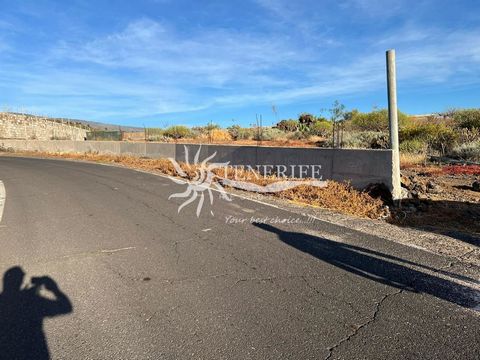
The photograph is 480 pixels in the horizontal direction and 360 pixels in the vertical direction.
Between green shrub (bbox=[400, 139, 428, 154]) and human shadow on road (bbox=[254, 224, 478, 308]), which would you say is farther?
green shrub (bbox=[400, 139, 428, 154])

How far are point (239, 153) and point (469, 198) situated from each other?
7.90 metres

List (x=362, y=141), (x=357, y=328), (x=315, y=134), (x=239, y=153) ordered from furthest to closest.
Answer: (x=315, y=134) → (x=362, y=141) → (x=239, y=153) → (x=357, y=328)

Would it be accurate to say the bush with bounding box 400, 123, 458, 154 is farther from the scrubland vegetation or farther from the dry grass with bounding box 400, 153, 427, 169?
the dry grass with bounding box 400, 153, 427, 169

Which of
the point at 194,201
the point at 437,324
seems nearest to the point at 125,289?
the point at 437,324

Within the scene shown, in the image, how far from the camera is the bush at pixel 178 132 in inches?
1940

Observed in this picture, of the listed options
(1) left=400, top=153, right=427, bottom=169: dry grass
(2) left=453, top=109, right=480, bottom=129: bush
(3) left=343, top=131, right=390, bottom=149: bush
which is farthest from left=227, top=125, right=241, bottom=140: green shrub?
(1) left=400, top=153, right=427, bottom=169: dry grass

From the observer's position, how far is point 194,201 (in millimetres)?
10039

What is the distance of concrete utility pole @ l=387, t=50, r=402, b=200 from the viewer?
9229 millimetres

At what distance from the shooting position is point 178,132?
5072cm

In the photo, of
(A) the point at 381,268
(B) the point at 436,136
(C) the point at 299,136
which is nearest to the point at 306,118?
(C) the point at 299,136

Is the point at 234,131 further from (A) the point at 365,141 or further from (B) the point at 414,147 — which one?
(B) the point at 414,147

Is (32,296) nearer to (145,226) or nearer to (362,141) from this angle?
(145,226)

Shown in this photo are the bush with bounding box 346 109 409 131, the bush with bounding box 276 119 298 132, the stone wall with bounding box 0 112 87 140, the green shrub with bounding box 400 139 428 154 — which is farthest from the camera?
the bush with bounding box 276 119 298 132

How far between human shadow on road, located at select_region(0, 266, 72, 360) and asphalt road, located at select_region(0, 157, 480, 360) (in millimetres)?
16
